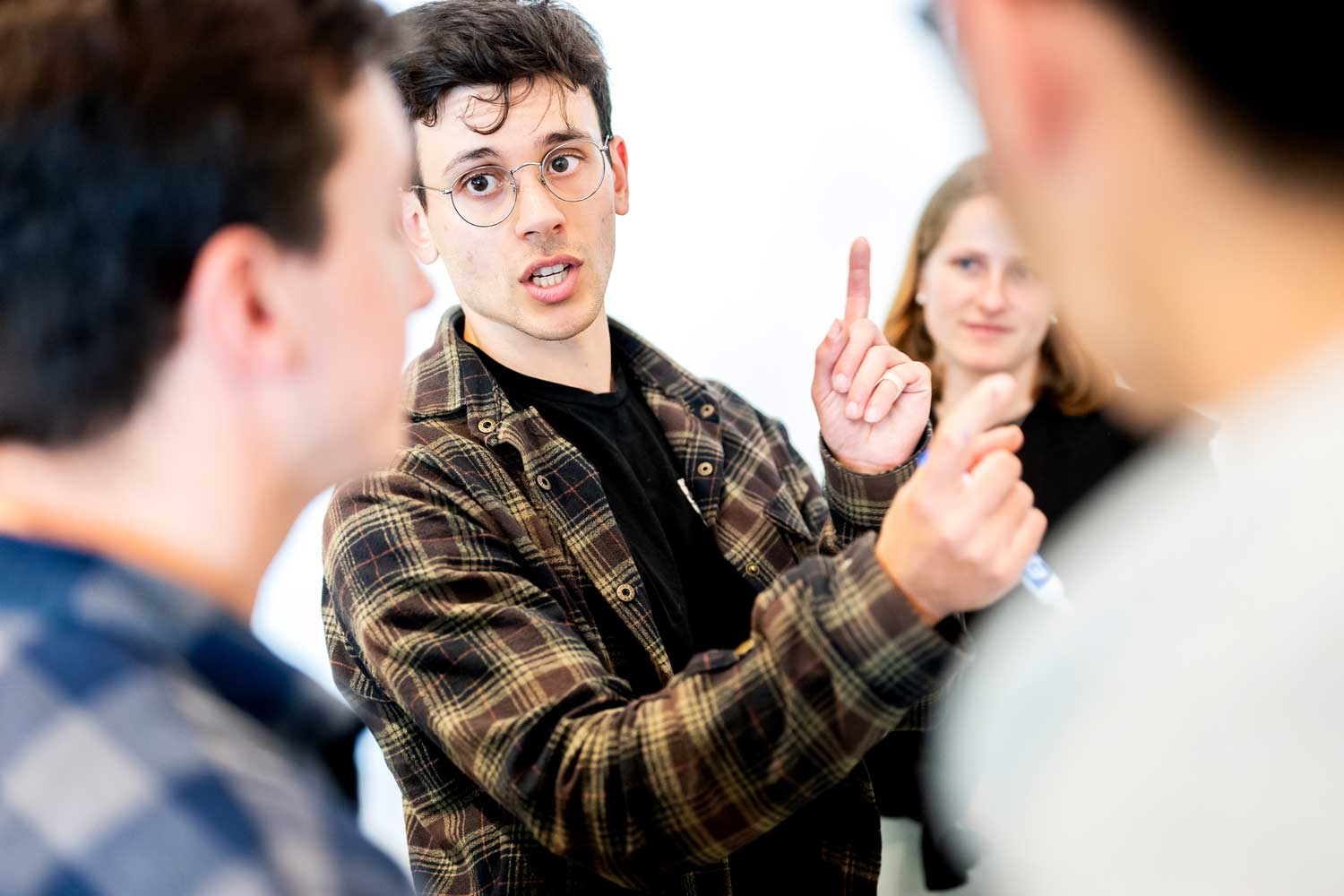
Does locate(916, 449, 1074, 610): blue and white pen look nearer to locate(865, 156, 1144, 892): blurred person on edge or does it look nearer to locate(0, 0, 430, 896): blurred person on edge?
locate(865, 156, 1144, 892): blurred person on edge

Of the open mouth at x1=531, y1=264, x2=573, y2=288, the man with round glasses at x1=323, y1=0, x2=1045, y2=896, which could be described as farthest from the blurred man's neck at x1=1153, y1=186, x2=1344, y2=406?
the open mouth at x1=531, y1=264, x2=573, y2=288

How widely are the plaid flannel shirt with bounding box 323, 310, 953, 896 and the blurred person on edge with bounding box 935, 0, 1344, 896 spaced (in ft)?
1.24

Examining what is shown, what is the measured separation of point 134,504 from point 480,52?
99 centimetres

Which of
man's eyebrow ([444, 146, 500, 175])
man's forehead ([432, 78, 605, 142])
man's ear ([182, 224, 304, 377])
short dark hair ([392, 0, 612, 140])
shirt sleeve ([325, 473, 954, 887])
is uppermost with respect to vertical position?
short dark hair ([392, 0, 612, 140])

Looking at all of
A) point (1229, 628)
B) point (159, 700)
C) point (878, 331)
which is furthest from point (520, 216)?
point (1229, 628)

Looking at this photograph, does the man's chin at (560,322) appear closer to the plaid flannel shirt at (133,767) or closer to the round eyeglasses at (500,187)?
the round eyeglasses at (500,187)

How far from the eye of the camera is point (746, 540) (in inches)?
63.9

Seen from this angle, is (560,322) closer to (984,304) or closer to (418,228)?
(418,228)

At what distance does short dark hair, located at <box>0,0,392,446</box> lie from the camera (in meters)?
0.73

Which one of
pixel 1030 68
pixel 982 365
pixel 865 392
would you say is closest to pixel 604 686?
pixel 865 392

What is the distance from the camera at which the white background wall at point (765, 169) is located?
9.08ft

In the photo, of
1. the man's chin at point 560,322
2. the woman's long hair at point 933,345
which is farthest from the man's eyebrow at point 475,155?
the woman's long hair at point 933,345

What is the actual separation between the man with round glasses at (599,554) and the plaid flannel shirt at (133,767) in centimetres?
43

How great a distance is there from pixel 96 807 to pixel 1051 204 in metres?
0.63
